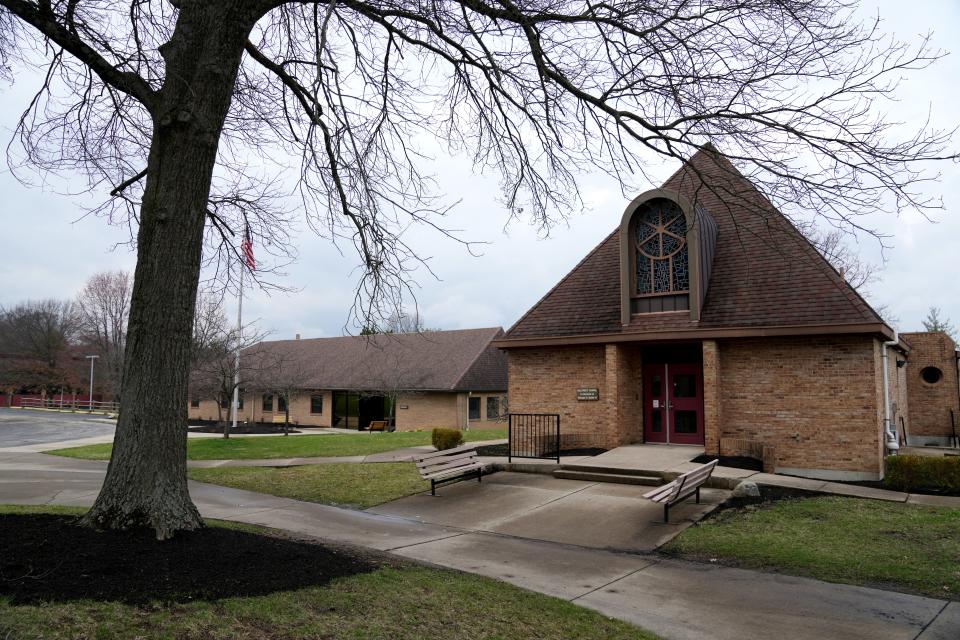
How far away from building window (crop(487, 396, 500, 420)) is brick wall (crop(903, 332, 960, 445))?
1937 centimetres

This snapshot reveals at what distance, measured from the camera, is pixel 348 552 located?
6.95 m

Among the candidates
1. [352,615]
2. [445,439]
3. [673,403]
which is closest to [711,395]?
[673,403]

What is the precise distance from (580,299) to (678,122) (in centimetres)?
1106

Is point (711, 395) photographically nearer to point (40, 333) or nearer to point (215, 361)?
point (215, 361)

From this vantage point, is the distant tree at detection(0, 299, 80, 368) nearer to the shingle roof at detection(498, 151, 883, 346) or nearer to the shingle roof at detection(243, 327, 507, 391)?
the shingle roof at detection(243, 327, 507, 391)

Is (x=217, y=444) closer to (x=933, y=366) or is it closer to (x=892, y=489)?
(x=892, y=489)

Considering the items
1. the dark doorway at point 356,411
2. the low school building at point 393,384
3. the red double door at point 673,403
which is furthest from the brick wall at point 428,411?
the red double door at point 673,403

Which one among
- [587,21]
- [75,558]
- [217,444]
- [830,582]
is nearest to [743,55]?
[587,21]

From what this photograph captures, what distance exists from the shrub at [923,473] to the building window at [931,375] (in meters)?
13.5

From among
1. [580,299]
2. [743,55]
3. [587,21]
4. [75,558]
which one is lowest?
[75,558]

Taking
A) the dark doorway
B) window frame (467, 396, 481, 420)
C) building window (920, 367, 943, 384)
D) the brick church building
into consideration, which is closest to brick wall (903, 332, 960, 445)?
building window (920, 367, 943, 384)

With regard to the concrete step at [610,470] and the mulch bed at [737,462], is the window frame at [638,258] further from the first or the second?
the concrete step at [610,470]

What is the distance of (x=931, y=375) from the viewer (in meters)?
23.3

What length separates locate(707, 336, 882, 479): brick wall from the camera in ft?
44.0
